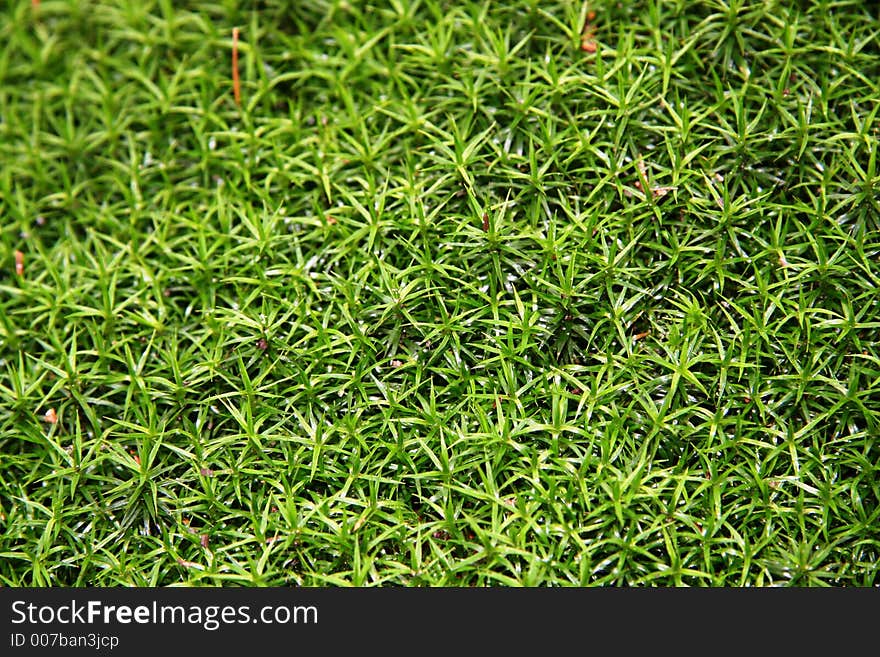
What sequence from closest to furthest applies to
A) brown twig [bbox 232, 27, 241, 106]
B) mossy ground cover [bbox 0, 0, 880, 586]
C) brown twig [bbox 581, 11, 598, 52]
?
mossy ground cover [bbox 0, 0, 880, 586], brown twig [bbox 581, 11, 598, 52], brown twig [bbox 232, 27, 241, 106]

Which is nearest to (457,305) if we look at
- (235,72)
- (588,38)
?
(588,38)

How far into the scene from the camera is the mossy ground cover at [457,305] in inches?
77.1

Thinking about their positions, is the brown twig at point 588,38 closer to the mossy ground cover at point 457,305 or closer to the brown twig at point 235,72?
the mossy ground cover at point 457,305

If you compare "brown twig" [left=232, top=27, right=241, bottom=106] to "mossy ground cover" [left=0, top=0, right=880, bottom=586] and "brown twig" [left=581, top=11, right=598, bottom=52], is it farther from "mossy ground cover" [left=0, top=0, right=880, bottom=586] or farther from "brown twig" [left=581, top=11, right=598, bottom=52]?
"brown twig" [left=581, top=11, right=598, bottom=52]

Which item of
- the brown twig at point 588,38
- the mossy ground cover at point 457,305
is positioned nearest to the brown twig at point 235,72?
the mossy ground cover at point 457,305

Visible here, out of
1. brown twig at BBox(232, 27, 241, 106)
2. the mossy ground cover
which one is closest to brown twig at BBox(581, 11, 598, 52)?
the mossy ground cover

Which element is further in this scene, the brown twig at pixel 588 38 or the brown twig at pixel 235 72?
the brown twig at pixel 235 72

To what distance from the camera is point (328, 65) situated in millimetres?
2504

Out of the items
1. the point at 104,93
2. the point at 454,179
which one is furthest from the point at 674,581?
the point at 104,93

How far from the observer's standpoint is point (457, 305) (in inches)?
84.4

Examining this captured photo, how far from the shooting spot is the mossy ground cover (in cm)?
196

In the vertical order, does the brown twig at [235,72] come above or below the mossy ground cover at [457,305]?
above

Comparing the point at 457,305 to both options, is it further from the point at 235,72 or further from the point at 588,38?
the point at 235,72

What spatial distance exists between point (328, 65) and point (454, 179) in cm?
62
